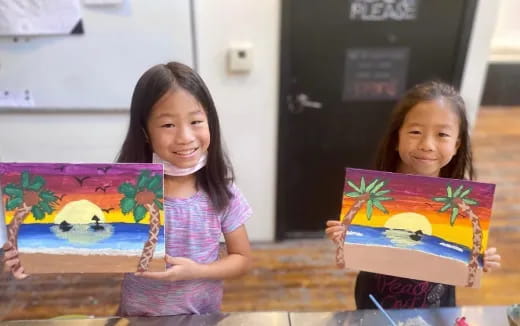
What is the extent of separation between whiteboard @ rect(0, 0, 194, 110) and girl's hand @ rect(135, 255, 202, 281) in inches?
52.8

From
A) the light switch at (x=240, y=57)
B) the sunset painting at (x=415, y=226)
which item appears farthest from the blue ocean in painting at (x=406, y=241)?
the light switch at (x=240, y=57)

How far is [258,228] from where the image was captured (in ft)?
9.12

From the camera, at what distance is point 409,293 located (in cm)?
129

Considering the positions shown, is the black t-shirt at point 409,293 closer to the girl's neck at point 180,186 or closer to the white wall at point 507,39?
the girl's neck at point 180,186

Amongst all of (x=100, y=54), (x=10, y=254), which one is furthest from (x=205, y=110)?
(x=100, y=54)

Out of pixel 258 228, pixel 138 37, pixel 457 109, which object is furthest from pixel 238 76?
pixel 457 109

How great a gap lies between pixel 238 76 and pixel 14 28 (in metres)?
1.02

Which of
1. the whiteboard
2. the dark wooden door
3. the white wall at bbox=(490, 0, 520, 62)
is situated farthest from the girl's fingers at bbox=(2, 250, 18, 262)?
the white wall at bbox=(490, 0, 520, 62)

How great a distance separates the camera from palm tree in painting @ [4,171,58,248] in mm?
991

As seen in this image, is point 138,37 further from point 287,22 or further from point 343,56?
point 343,56

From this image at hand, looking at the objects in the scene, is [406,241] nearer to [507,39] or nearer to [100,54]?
[100,54]

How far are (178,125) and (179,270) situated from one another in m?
0.33

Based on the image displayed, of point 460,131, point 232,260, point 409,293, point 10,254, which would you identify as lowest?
point 409,293

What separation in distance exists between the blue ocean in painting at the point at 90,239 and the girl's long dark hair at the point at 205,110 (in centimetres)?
20
